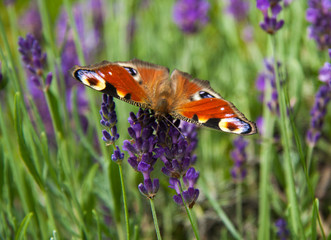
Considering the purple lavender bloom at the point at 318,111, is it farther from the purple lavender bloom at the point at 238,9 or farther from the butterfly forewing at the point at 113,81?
the purple lavender bloom at the point at 238,9

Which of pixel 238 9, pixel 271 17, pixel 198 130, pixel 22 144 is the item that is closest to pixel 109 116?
pixel 22 144

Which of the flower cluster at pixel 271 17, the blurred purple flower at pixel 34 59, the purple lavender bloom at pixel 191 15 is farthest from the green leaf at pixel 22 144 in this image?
the purple lavender bloom at pixel 191 15

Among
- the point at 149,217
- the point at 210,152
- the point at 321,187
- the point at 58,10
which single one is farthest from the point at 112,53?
the point at 58,10

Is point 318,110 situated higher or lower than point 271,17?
lower

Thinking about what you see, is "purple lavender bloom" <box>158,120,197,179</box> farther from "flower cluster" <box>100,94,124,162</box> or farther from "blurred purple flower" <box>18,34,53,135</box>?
"blurred purple flower" <box>18,34,53,135</box>

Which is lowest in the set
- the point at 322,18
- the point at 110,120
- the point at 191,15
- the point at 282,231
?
the point at 282,231

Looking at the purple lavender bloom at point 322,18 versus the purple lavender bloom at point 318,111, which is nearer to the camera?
the purple lavender bloom at point 318,111

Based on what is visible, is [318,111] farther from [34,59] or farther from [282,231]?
[34,59]
